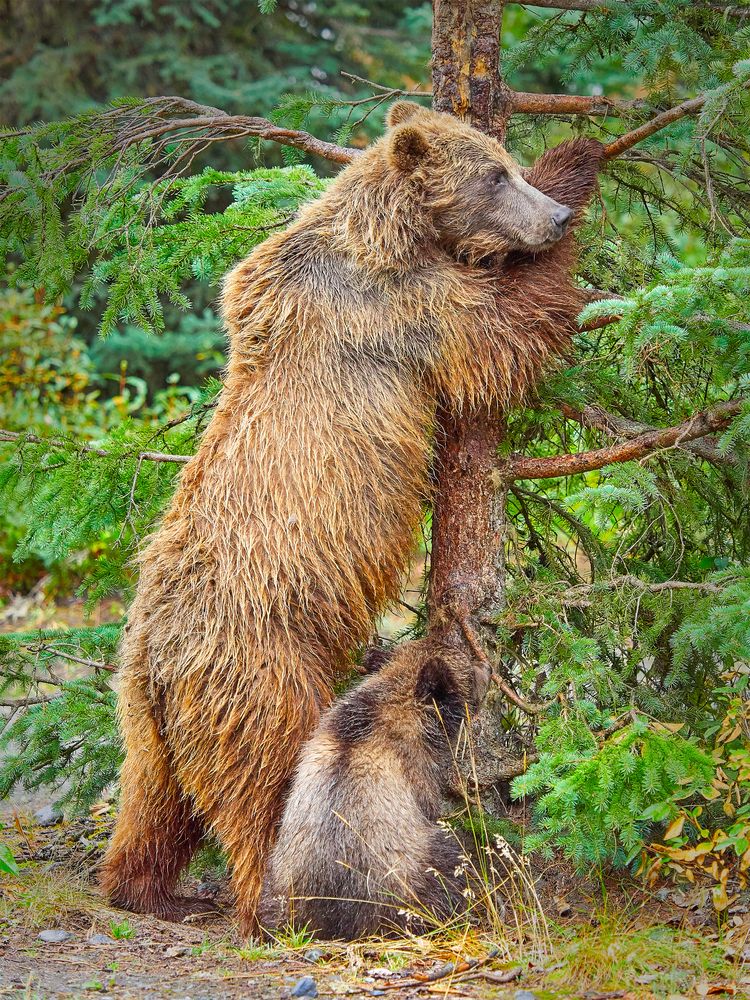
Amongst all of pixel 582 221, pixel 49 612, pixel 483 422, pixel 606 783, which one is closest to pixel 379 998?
pixel 606 783

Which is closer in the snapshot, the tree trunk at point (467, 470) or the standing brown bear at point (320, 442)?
the standing brown bear at point (320, 442)

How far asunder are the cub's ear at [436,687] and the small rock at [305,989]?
1.44 metres

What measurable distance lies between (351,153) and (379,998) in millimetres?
4182

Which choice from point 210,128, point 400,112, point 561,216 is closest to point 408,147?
point 400,112

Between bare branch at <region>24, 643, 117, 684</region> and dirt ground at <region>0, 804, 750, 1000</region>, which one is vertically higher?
bare branch at <region>24, 643, 117, 684</region>

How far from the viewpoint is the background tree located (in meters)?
4.38

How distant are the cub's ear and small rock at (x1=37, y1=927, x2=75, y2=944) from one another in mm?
1958

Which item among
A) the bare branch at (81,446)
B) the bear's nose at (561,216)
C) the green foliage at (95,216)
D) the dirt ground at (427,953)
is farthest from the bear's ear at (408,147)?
the dirt ground at (427,953)

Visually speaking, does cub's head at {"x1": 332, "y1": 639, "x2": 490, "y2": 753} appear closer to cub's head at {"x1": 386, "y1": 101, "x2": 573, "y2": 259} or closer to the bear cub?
the bear cub

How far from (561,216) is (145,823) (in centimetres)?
365

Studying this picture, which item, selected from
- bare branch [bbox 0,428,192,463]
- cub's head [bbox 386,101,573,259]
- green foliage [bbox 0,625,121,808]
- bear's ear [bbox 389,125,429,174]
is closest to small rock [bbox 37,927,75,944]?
green foliage [bbox 0,625,121,808]

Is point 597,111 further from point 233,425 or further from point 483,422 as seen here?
point 233,425

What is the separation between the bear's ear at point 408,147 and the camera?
529cm

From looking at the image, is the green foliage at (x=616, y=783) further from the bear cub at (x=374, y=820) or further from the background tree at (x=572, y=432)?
the bear cub at (x=374, y=820)
